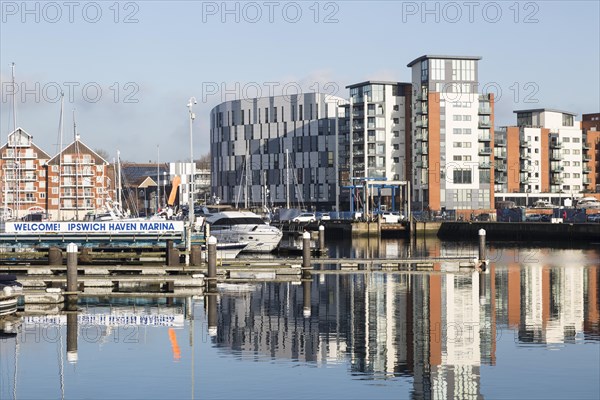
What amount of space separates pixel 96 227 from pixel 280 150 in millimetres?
133040

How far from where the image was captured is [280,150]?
186875mm

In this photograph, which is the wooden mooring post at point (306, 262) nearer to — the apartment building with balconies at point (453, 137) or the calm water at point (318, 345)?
the calm water at point (318, 345)

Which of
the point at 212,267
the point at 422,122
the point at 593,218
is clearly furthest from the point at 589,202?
the point at 212,267

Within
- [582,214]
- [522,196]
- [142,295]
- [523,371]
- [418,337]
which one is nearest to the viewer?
[523,371]

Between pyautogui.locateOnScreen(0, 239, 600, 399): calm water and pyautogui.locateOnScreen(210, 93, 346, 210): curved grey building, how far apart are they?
13221 cm

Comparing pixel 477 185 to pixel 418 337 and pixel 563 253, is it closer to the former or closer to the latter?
pixel 563 253

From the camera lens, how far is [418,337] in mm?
31750

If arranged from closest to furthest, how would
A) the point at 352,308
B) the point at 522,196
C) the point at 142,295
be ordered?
the point at 352,308, the point at 142,295, the point at 522,196

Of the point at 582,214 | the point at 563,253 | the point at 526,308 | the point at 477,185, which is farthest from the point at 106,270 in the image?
the point at 477,185

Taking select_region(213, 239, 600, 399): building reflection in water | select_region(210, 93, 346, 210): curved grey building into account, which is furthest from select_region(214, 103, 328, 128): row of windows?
select_region(213, 239, 600, 399): building reflection in water

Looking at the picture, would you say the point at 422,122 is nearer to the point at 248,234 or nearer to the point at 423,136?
the point at 423,136

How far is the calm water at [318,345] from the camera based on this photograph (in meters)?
24.2

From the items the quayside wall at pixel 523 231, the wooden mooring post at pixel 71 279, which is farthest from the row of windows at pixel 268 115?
the wooden mooring post at pixel 71 279

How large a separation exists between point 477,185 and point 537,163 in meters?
29.7
